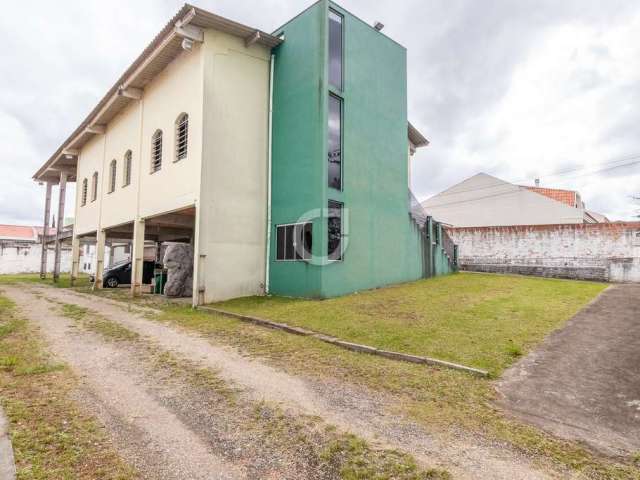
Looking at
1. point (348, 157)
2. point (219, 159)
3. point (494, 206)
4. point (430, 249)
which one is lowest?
point (430, 249)

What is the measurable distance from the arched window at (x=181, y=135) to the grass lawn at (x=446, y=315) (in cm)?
542

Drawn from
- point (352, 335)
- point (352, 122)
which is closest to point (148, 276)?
point (352, 122)

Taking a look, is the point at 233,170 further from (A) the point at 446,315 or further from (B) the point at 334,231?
(A) the point at 446,315

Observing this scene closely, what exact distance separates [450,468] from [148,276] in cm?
2039

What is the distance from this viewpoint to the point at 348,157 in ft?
40.5

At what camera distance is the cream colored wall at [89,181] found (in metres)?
19.8

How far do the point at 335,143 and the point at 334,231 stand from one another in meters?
2.83

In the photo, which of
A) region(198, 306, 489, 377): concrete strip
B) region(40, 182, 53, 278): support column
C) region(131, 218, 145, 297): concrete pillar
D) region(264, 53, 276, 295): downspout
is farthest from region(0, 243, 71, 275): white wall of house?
region(198, 306, 489, 377): concrete strip

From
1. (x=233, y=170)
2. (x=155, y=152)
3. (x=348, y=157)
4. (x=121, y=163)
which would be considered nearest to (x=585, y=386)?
(x=348, y=157)

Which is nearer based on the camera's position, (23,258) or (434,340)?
(434,340)

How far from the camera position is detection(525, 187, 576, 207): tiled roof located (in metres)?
27.4

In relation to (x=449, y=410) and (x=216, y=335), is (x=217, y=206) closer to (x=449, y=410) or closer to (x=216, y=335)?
(x=216, y=335)

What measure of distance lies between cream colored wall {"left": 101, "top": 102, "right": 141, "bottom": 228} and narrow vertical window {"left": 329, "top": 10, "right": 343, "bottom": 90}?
862 centimetres

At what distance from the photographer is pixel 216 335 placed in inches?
290
